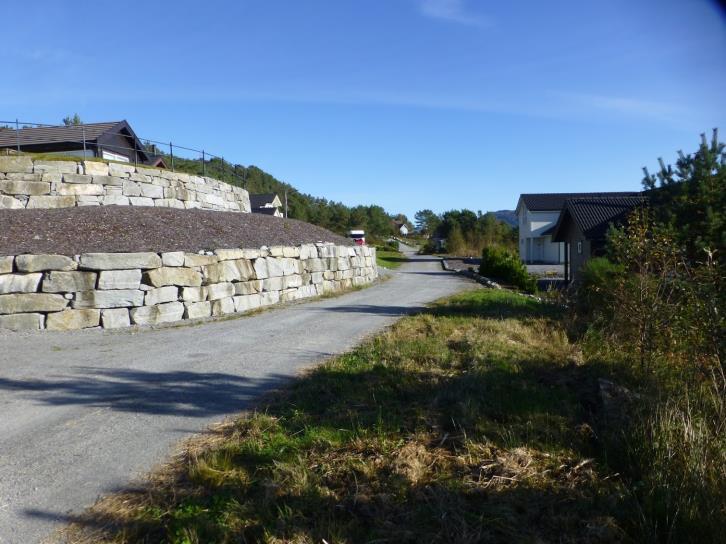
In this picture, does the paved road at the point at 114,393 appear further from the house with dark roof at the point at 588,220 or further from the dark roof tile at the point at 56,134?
the dark roof tile at the point at 56,134

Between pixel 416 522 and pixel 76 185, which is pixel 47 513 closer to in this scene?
pixel 416 522

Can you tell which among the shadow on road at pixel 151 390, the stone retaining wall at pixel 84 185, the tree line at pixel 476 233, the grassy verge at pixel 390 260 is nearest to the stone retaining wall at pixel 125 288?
the shadow on road at pixel 151 390

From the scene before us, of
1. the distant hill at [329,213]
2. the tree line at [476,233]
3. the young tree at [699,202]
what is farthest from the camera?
the distant hill at [329,213]

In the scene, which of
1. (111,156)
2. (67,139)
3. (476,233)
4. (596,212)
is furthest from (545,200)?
(67,139)

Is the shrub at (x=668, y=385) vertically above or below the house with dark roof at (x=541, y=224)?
below

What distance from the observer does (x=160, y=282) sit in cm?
1016

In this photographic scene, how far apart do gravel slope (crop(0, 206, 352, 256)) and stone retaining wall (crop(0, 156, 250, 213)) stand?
291 cm

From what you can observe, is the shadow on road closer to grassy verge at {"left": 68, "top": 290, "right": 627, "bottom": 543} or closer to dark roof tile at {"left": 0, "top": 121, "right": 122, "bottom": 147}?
grassy verge at {"left": 68, "top": 290, "right": 627, "bottom": 543}

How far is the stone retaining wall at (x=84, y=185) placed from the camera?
15344mm

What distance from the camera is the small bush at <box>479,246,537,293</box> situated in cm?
2084

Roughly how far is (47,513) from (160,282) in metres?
7.40

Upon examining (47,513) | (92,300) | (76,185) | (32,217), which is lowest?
(47,513)

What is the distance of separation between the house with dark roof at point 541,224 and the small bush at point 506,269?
73.3 ft

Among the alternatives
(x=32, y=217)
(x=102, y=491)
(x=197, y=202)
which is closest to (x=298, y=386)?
(x=102, y=491)
